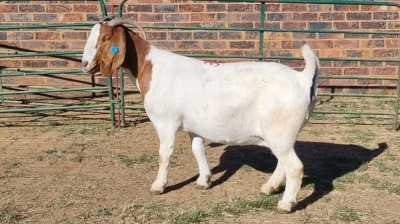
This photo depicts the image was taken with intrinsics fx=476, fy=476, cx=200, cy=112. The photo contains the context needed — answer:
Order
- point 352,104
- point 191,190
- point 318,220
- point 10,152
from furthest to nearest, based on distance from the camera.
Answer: point 352,104 → point 10,152 → point 191,190 → point 318,220

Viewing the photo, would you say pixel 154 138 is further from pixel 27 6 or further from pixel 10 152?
pixel 27 6

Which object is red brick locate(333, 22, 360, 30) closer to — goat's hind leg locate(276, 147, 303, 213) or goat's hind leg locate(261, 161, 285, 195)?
goat's hind leg locate(261, 161, 285, 195)

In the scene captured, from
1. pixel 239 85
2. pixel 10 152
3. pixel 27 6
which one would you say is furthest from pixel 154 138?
pixel 27 6

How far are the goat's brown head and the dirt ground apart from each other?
45.5 inches

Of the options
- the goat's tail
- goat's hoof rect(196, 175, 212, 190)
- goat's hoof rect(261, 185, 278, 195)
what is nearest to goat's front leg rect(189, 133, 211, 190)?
goat's hoof rect(196, 175, 212, 190)

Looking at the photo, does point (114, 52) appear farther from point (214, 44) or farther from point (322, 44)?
point (322, 44)

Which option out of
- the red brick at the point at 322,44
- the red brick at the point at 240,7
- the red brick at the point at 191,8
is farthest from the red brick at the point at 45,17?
the red brick at the point at 322,44

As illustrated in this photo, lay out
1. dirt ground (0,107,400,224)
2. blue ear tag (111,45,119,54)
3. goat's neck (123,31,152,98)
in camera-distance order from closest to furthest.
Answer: dirt ground (0,107,400,224) < blue ear tag (111,45,119,54) < goat's neck (123,31,152,98)

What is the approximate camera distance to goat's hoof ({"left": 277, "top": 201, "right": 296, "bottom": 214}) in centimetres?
376

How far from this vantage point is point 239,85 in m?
3.69

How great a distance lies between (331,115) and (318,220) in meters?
3.43

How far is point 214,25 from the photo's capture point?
24.6 ft

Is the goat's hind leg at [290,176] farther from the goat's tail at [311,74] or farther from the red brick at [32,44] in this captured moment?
the red brick at [32,44]

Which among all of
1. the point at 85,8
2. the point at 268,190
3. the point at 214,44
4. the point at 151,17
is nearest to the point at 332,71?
the point at 214,44
